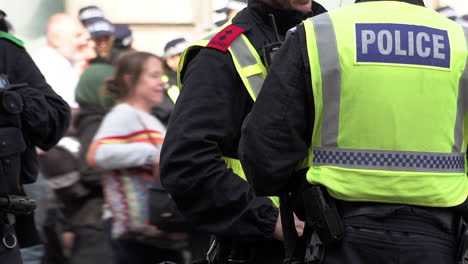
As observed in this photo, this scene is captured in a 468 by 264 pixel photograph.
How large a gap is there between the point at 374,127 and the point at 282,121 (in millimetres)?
244

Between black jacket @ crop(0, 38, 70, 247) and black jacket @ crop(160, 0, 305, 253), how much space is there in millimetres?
1184

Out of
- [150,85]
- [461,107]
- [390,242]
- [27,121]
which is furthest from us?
[150,85]

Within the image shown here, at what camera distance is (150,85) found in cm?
592

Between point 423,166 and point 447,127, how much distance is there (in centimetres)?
13

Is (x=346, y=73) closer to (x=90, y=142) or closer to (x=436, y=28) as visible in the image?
(x=436, y=28)

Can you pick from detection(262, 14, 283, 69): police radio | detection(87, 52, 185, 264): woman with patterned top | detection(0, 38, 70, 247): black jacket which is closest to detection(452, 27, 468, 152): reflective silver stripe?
detection(262, 14, 283, 69): police radio

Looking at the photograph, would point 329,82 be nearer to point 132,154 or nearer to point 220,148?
point 220,148

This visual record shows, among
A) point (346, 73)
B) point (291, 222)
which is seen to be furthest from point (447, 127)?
point (291, 222)

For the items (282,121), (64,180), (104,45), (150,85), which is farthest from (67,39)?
(282,121)

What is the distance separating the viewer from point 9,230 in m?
4.50

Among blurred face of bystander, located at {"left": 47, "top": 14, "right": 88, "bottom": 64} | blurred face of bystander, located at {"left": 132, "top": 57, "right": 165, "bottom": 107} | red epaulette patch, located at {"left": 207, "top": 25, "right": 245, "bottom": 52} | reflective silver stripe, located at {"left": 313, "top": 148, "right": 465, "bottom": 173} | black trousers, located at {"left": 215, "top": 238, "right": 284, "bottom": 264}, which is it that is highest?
red epaulette patch, located at {"left": 207, "top": 25, "right": 245, "bottom": 52}

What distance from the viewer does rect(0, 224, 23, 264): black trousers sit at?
444 cm

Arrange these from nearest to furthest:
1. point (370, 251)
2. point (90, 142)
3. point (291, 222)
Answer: point (370, 251) < point (291, 222) < point (90, 142)

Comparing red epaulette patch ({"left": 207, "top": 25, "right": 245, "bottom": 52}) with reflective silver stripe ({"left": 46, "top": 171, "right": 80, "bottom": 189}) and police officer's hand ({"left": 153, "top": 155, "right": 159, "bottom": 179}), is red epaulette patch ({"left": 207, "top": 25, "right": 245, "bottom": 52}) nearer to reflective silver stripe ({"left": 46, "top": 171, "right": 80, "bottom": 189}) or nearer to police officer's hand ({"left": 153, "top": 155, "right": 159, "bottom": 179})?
police officer's hand ({"left": 153, "top": 155, "right": 159, "bottom": 179})
